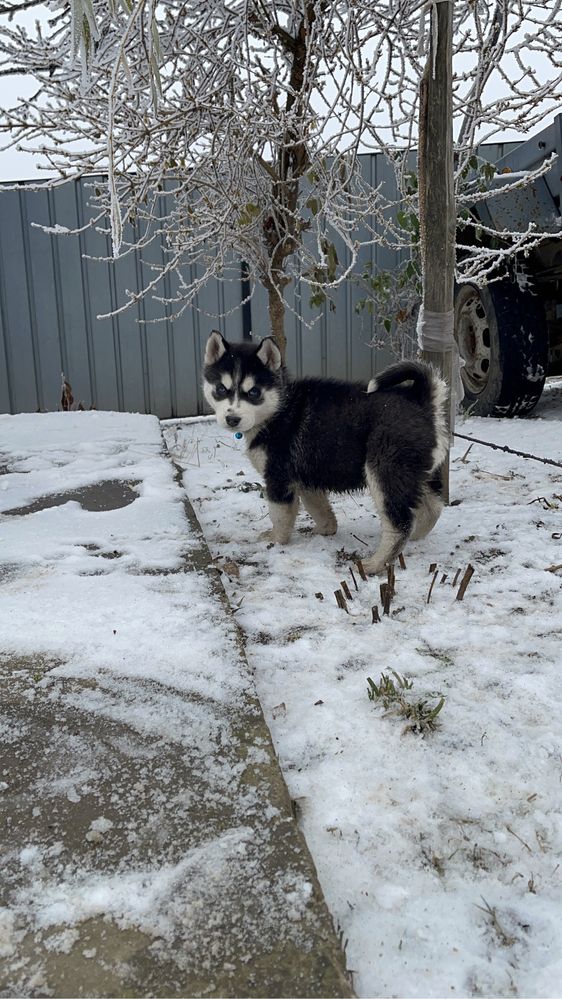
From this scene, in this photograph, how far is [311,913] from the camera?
3.68 feet

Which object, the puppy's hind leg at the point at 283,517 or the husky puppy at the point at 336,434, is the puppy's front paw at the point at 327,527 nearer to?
the husky puppy at the point at 336,434

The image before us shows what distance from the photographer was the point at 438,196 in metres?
3.39

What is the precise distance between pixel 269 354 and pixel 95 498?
3.92 ft

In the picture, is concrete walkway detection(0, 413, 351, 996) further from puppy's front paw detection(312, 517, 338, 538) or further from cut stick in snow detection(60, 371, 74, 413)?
cut stick in snow detection(60, 371, 74, 413)

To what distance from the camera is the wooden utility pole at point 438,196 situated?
3.24 m

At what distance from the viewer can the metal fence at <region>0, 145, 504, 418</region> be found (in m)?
7.38

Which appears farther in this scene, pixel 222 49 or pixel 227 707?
pixel 222 49

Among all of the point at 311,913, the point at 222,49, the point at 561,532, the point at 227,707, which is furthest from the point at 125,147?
the point at 311,913

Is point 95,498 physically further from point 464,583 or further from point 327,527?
point 464,583

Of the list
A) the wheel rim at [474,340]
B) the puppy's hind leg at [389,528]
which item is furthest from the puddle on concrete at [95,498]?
the wheel rim at [474,340]

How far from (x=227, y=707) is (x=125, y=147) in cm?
313

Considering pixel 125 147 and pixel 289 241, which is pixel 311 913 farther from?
pixel 289 241

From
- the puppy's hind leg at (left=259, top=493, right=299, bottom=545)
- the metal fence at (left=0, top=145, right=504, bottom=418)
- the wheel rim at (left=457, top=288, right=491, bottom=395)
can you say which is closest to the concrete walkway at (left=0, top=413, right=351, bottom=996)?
the puppy's hind leg at (left=259, top=493, right=299, bottom=545)

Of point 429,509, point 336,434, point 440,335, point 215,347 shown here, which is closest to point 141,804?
point 336,434
